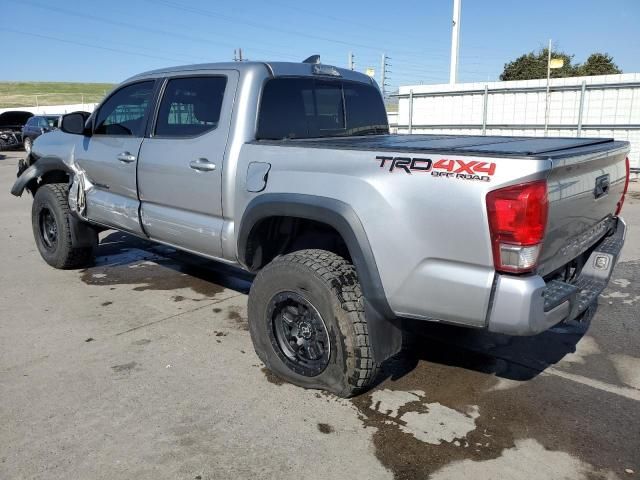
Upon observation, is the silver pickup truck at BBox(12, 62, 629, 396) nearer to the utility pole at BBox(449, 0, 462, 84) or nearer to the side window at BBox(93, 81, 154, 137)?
the side window at BBox(93, 81, 154, 137)

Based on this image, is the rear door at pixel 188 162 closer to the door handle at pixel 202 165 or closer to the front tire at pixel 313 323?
the door handle at pixel 202 165

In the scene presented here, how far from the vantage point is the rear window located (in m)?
3.73

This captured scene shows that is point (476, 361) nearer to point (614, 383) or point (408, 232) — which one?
point (614, 383)

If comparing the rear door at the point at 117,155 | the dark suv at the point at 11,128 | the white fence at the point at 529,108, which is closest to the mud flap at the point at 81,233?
the rear door at the point at 117,155

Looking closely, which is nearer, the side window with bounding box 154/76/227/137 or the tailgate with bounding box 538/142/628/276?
the tailgate with bounding box 538/142/628/276

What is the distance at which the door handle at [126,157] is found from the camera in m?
4.42

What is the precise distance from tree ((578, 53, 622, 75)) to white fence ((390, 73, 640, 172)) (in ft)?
74.8

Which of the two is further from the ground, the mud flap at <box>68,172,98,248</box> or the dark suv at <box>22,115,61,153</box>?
the dark suv at <box>22,115,61,153</box>

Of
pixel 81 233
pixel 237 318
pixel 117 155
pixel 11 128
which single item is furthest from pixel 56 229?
pixel 11 128

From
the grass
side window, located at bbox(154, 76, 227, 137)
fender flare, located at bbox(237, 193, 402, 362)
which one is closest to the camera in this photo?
fender flare, located at bbox(237, 193, 402, 362)

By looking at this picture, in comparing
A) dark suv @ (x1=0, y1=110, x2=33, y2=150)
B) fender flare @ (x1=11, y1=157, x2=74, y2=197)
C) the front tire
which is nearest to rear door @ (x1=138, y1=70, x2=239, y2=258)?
the front tire

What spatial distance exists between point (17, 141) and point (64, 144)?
21232mm

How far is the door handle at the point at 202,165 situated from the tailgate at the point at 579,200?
2.13 meters

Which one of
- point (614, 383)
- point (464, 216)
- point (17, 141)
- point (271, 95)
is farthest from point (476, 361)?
point (17, 141)
